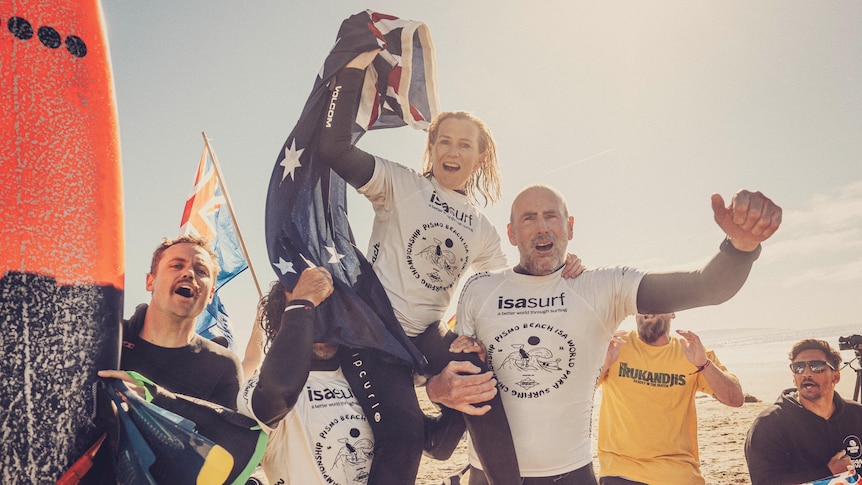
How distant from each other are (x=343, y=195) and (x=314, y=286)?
896 millimetres

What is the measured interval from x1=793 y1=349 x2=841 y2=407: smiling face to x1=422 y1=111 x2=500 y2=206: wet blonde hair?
324cm

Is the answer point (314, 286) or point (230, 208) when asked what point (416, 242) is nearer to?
point (314, 286)

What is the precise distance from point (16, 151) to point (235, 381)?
5.81 ft

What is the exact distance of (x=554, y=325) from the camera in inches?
122

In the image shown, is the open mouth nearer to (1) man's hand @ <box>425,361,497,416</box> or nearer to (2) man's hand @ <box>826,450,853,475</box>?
(1) man's hand @ <box>425,361,497,416</box>

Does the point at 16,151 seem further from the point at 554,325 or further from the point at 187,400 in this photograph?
the point at 554,325

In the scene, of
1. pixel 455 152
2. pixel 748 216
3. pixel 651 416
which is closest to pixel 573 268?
pixel 455 152

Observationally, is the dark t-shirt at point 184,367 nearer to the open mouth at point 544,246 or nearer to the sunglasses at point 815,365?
the open mouth at point 544,246

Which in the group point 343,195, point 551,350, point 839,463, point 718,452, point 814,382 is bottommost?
point 718,452

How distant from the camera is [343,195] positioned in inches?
152

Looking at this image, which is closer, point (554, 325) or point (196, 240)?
point (554, 325)

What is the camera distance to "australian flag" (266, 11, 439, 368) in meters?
3.25

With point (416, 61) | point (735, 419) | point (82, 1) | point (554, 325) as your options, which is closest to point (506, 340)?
point (554, 325)

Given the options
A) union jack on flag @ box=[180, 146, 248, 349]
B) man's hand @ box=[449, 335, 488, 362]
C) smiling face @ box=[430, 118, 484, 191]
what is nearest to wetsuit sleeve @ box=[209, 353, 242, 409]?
man's hand @ box=[449, 335, 488, 362]
